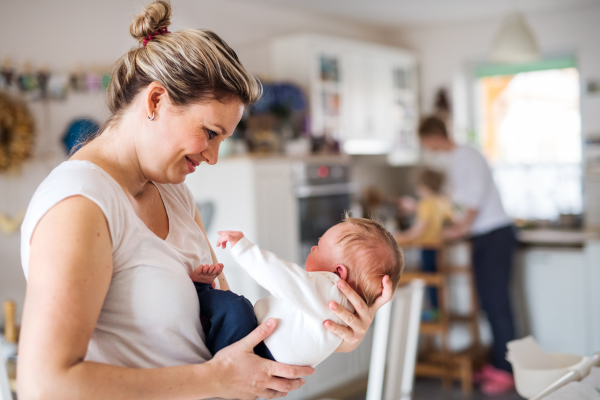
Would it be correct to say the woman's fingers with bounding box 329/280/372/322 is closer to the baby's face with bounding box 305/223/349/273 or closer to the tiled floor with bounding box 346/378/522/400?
the baby's face with bounding box 305/223/349/273

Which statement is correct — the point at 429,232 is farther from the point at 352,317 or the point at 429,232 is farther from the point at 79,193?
the point at 79,193

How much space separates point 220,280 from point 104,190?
44cm

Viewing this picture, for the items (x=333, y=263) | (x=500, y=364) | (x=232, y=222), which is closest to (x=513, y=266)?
(x=500, y=364)

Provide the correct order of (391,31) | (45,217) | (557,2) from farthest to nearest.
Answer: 1. (391,31)
2. (557,2)
3. (45,217)

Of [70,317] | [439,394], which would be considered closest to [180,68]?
[70,317]

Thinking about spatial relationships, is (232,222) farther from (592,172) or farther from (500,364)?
A: (592,172)

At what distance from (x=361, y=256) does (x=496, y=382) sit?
291cm

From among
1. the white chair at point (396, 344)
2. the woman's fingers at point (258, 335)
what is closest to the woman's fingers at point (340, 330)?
the woman's fingers at point (258, 335)

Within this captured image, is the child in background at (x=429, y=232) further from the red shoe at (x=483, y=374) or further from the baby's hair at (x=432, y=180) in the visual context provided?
the red shoe at (x=483, y=374)

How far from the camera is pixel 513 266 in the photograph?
12.7ft

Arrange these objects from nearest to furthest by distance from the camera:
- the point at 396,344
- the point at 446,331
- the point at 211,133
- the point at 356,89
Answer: the point at 211,133 < the point at 396,344 < the point at 446,331 < the point at 356,89

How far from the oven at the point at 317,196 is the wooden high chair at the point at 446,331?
568mm

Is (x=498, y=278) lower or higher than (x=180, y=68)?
lower

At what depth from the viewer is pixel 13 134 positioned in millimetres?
2891
